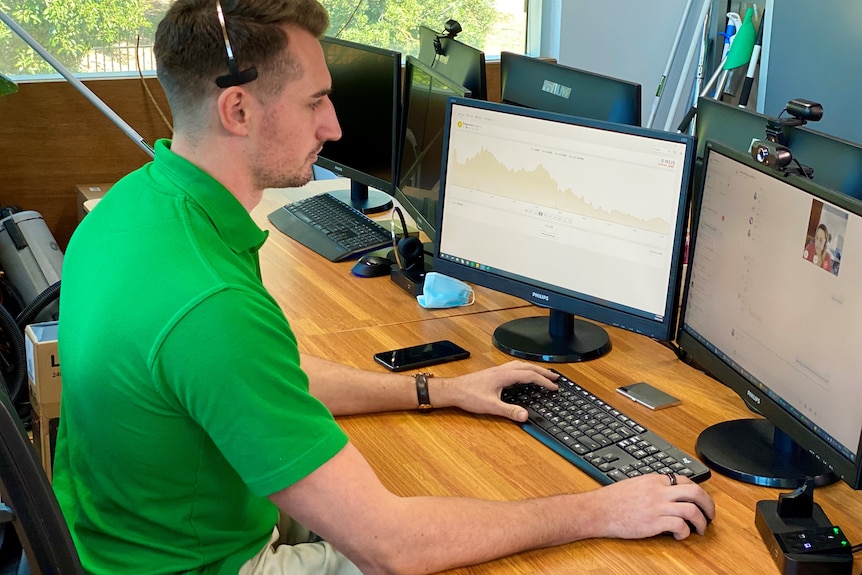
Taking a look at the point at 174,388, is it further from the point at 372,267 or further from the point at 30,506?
the point at 372,267

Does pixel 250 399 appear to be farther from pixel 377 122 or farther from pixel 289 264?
pixel 377 122

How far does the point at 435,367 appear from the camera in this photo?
6.05 feet

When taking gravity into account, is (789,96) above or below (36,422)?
above

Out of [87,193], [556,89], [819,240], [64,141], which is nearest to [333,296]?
[556,89]

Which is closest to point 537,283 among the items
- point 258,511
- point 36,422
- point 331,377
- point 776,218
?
point 331,377

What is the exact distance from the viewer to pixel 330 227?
2.68 meters

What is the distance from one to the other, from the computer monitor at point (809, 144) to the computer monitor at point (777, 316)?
210mm

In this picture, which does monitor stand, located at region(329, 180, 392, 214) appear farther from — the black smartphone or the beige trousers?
the beige trousers

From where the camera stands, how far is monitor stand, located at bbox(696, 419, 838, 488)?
4.62 ft

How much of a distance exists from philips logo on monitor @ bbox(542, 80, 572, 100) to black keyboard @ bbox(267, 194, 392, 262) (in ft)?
1.87

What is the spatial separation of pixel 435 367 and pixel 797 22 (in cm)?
183

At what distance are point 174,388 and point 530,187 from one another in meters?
0.88

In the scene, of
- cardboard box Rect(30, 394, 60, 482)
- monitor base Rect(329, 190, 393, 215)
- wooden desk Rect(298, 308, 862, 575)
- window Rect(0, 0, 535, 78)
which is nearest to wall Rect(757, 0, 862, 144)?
monitor base Rect(329, 190, 393, 215)

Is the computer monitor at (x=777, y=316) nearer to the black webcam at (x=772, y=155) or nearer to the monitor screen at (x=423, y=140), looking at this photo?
the black webcam at (x=772, y=155)
